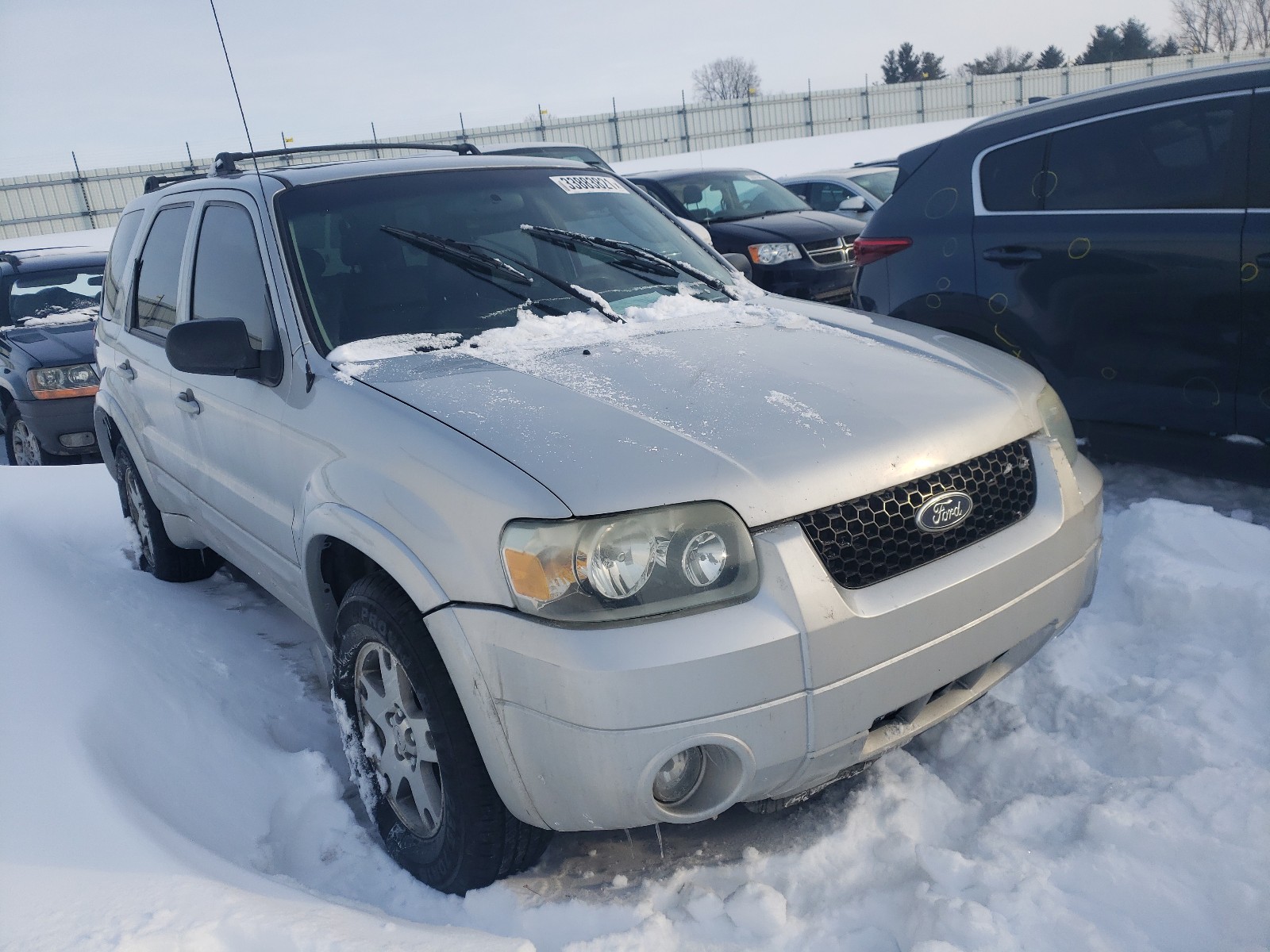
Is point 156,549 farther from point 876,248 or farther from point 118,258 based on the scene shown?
point 876,248

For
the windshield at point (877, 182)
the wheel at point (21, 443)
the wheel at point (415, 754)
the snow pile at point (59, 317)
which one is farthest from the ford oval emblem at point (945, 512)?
the windshield at point (877, 182)

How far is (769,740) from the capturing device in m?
2.02

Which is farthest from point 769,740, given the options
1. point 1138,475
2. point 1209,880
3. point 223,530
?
point 1138,475

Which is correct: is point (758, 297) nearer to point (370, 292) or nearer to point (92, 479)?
point (370, 292)

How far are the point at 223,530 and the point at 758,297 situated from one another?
2010 millimetres

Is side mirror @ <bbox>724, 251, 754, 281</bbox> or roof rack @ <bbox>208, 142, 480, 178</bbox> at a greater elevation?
roof rack @ <bbox>208, 142, 480, 178</bbox>

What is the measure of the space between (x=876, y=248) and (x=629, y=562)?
11.1 feet

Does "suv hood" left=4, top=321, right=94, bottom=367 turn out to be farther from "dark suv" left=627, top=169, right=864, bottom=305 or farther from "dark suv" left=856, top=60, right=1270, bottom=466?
"dark suv" left=856, top=60, right=1270, bottom=466

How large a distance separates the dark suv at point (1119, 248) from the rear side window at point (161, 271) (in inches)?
122

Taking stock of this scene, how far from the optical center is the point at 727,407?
91.4 inches

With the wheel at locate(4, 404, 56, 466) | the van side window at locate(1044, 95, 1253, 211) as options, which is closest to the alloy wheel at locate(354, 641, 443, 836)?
the van side window at locate(1044, 95, 1253, 211)

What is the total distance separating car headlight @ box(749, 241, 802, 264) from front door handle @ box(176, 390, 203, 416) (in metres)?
6.29

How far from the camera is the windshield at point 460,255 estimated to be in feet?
9.62

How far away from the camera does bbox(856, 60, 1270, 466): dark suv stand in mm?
3764
